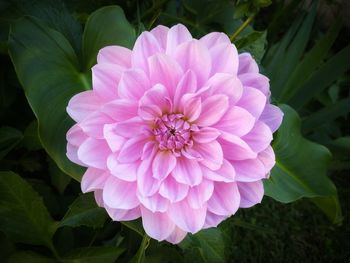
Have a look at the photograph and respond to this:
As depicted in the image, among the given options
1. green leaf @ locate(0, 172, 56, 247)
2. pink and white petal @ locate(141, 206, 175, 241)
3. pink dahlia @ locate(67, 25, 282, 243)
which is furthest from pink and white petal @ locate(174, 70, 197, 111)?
green leaf @ locate(0, 172, 56, 247)

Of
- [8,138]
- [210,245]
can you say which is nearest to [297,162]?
[210,245]

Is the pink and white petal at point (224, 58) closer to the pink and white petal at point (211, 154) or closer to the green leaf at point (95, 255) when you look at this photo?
the pink and white petal at point (211, 154)

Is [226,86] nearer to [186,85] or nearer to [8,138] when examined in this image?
[186,85]

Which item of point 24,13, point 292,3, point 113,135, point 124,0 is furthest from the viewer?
point 292,3

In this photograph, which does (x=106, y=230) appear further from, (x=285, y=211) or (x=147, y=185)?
(x=285, y=211)

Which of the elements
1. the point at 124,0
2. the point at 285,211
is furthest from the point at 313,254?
the point at 124,0

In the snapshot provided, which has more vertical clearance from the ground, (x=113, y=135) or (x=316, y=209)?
(x=113, y=135)
